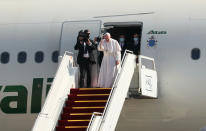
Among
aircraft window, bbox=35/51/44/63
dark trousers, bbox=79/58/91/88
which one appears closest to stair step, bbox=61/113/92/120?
dark trousers, bbox=79/58/91/88

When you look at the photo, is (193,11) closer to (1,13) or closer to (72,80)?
(72,80)

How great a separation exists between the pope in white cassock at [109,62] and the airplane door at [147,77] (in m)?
0.78

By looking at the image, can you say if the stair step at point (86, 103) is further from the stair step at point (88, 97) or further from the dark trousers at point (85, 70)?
the dark trousers at point (85, 70)

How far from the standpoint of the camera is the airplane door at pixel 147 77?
693 inches

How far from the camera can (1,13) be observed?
2120cm

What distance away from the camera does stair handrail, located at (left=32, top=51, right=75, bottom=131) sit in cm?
1733

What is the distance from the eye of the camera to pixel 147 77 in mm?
17828

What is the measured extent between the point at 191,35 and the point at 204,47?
537mm

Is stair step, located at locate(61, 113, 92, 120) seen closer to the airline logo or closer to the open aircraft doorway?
the airline logo

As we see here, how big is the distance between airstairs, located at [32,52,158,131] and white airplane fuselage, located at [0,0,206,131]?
3.68ft

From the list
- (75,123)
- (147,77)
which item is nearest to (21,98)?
(75,123)

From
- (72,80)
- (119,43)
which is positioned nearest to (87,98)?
(72,80)

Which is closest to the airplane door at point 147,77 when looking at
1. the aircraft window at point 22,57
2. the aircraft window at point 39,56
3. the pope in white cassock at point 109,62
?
the pope in white cassock at point 109,62

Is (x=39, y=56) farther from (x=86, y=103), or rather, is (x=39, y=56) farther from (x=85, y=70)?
(x=86, y=103)
